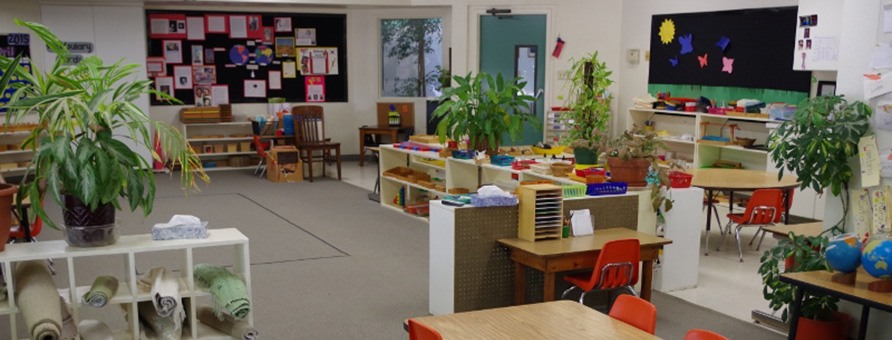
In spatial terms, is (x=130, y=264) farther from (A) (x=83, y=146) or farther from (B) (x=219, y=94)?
(B) (x=219, y=94)

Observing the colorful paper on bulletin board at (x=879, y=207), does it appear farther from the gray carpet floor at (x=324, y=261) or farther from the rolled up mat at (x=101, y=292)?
the rolled up mat at (x=101, y=292)

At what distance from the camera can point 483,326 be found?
373 cm

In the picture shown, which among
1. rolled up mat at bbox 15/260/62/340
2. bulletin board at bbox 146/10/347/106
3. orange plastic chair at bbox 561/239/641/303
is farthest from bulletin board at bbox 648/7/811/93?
rolled up mat at bbox 15/260/62/340

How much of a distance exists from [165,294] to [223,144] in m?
10.1

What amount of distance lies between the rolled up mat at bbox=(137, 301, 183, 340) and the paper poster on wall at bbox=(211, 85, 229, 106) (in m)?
10.0

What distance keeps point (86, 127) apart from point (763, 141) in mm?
8384

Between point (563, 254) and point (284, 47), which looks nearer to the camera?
point (563, 254)

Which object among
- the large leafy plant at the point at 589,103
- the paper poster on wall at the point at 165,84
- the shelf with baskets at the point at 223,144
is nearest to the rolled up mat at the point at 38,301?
the large leafy plant at the point at 589,103

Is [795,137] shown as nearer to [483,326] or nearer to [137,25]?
[483,326]

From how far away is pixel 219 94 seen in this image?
13867mm

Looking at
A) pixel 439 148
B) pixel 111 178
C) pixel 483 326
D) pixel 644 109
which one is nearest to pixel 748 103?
pixel 644 109

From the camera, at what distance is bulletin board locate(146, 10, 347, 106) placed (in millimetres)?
13438

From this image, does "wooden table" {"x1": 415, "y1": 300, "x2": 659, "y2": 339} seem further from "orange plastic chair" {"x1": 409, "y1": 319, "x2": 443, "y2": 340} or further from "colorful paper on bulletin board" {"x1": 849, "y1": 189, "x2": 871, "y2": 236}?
"colorful paper on bulletin board" {"x1": 849, "y1": 189, "x2": 871, "y2": 236}

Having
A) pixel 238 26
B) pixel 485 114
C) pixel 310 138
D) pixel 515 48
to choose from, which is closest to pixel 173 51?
pixel 238 26
